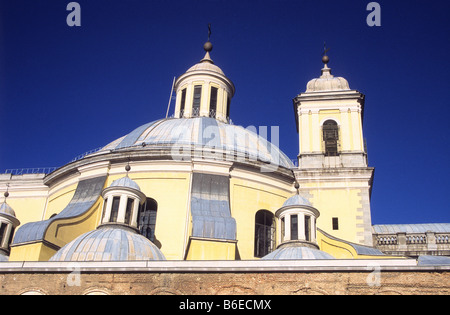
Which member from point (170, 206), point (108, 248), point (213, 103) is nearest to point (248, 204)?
point (170, 206)

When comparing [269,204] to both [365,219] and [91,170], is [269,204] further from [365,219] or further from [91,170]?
[91,170]

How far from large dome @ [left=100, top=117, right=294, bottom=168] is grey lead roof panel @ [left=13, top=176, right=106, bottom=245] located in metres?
2.20

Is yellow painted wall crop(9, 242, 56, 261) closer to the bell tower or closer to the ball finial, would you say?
the bell tower

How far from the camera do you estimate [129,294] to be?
15141 mm

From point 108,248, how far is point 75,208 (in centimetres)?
493

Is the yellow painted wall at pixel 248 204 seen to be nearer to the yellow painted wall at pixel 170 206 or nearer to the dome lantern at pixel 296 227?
the dome lantern at pixel 296 227

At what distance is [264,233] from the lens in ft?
71.2

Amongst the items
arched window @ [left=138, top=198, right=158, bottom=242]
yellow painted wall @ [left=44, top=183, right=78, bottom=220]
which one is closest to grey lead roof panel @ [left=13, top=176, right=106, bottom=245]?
yellow painted wall @ [left=44, top=183, right=78, bottom=220]

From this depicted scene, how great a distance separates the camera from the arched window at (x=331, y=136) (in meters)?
25.5

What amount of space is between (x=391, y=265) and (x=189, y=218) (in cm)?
807

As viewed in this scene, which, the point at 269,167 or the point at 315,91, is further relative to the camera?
the point at 315,91

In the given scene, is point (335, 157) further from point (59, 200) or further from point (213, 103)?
point (59, 200)
